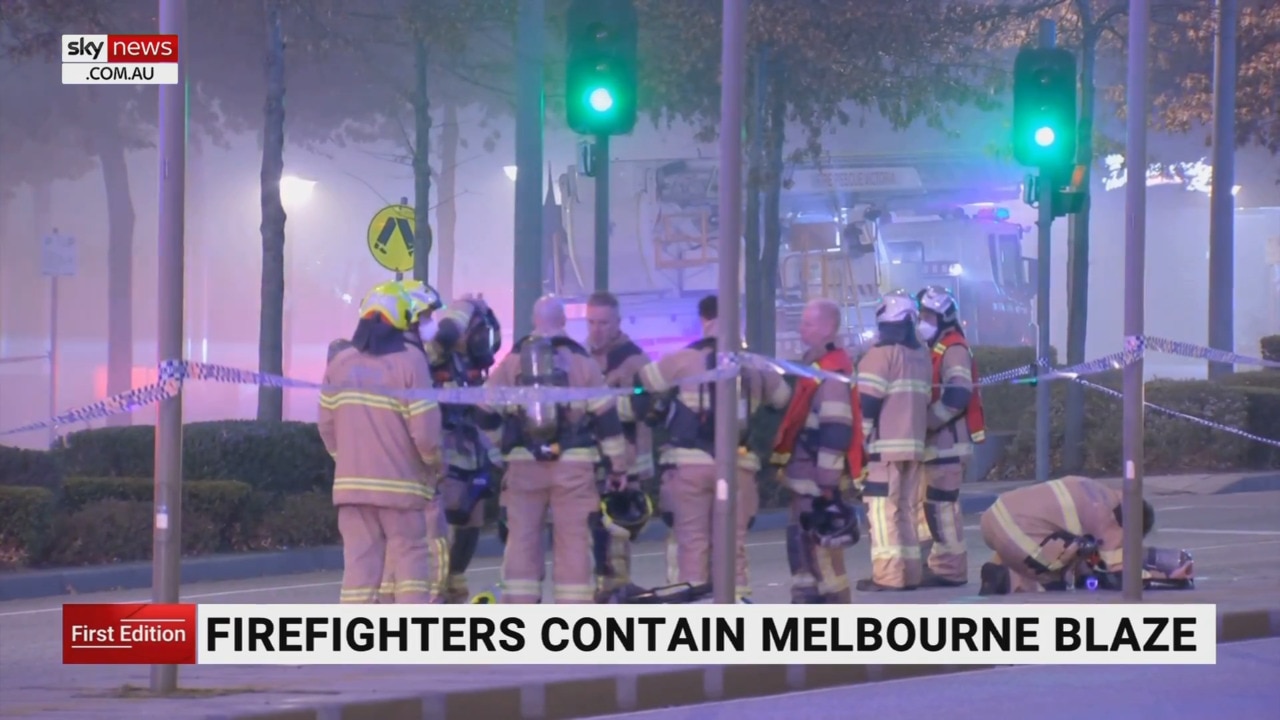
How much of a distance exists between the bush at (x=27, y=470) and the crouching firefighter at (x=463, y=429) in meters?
4.93

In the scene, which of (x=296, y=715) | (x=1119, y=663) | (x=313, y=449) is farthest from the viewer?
(x=313, y=449)

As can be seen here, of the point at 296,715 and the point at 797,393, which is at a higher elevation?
the point at 797,393

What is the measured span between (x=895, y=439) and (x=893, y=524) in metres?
0.55

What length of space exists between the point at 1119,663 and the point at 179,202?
546 cm

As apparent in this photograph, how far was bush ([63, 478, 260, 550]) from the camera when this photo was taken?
50.0 ft

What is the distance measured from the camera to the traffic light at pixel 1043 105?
14.9 metres

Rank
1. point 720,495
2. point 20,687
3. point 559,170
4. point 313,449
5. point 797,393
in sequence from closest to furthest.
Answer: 1. point 20,687
2. point 720,495
3. point 797,393
4. point 313,449
5. point 559,170

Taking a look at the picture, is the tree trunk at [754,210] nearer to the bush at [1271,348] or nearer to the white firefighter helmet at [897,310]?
the bush at [1271,348]

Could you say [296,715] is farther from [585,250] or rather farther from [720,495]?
[585,250]

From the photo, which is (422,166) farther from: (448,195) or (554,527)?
(554,527)

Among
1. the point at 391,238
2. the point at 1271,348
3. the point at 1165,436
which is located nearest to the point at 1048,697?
the point at 391,238

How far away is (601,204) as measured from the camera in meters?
13.4

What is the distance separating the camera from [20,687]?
894 centimetres

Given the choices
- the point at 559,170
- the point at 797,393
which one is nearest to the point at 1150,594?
the point at 797,393
